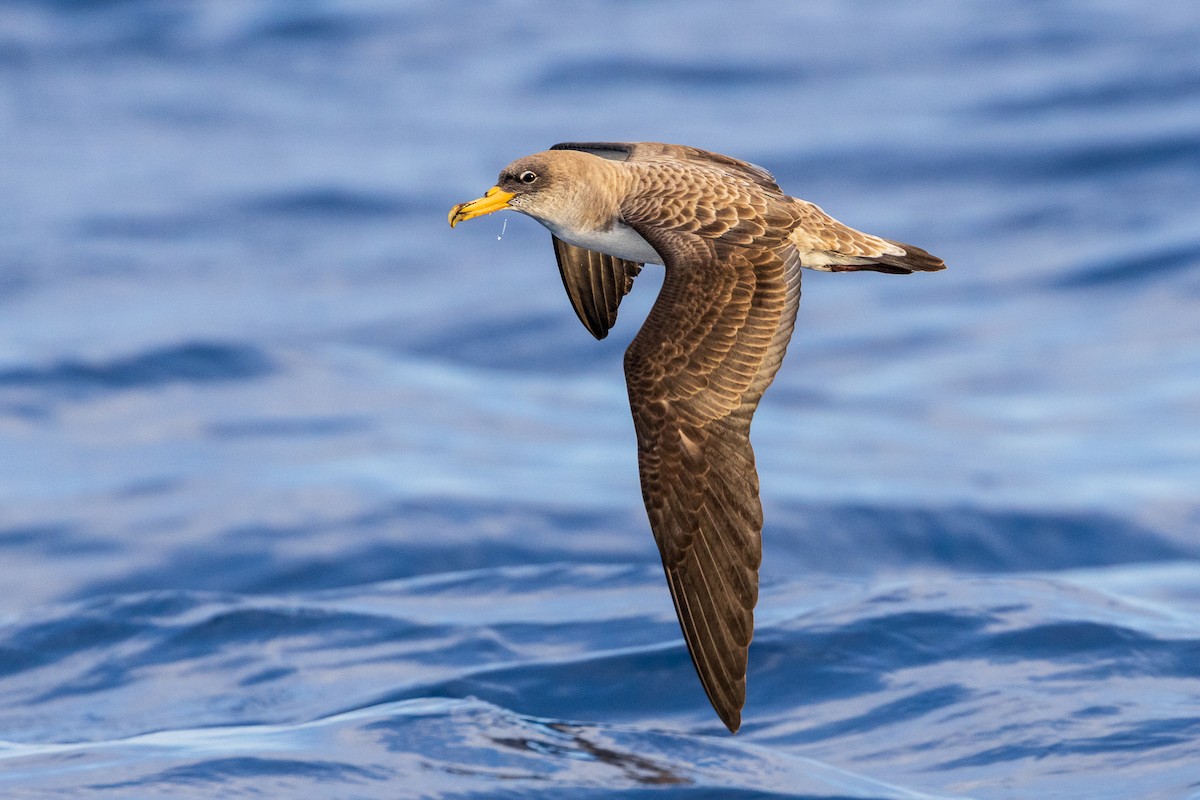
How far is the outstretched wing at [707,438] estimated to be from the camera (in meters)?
6.74

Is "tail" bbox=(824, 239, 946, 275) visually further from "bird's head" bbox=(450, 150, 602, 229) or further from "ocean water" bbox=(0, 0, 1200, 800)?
"ocean water" bbox=(0, 0, 1200, 800)

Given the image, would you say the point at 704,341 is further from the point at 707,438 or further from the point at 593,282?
the point at 593,282

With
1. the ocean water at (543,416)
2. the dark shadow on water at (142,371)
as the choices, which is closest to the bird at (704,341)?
the ocean water at (543,416)

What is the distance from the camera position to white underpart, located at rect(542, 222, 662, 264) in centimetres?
771

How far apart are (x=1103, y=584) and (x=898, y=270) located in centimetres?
1028

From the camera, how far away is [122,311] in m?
28.1

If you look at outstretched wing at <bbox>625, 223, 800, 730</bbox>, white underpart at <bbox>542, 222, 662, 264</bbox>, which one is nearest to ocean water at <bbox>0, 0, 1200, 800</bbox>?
white underpart at <bbox>542, 222, 662, 264</bbox>

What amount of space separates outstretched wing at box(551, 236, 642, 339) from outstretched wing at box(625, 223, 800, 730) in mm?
1639

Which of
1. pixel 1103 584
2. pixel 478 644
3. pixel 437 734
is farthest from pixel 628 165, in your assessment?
pixel 1103 584

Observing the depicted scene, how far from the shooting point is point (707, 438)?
6895 mm

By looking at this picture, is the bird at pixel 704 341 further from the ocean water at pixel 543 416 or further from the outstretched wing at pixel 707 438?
the ocean water at pixel 543 416

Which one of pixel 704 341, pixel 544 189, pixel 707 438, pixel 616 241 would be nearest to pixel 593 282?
pixel 616 241

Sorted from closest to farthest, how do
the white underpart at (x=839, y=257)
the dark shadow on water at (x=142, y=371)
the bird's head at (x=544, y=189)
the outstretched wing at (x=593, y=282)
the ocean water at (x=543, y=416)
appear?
the bird's head at (x=544, y=189)
the white underpart at (x=839, y=257)
the outstretched wing at (x=593, y=282)
the ocean water at (x=543, y=416)
the dark shadow on water at (x=142, y=371)

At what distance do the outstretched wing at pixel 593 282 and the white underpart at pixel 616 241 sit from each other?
2.43 ft
